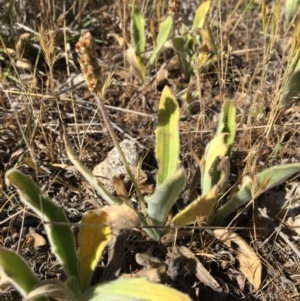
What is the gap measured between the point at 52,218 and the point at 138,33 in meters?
1.10

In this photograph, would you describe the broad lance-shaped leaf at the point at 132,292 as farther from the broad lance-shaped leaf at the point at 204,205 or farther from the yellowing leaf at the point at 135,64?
the yellowing leaf at the point at 135,64

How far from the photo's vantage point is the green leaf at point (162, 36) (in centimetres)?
204

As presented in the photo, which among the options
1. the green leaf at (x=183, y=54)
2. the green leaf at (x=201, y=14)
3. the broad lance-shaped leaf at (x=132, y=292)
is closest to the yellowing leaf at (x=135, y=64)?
the green leaf at (x=183, y=54)

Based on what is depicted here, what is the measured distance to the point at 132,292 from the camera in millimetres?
1243

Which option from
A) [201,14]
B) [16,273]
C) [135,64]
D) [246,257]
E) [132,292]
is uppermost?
[201,14]

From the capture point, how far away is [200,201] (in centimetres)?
145

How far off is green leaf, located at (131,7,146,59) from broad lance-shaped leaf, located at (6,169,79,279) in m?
1.00

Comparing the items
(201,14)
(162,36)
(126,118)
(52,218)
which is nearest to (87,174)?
(52,218)

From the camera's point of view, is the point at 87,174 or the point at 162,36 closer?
the point at 87,174

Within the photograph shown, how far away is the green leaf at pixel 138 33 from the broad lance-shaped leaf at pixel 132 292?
111cm

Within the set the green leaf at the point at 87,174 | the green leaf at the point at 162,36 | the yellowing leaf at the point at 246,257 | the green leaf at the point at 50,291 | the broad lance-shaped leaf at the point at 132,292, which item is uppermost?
the green leaf at the point at 162,36

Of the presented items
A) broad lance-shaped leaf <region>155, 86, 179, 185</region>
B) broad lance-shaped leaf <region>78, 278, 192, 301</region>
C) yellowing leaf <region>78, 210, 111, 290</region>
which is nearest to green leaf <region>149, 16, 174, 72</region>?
broad lance-shaped leaf <region>155, 86, 179, 185</region>

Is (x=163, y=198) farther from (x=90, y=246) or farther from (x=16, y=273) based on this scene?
(x=16, y=273)

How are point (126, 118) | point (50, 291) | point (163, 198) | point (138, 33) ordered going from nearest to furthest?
point (50, 291)
point (163, 198)
point (126, 118)
point (138, 33)
